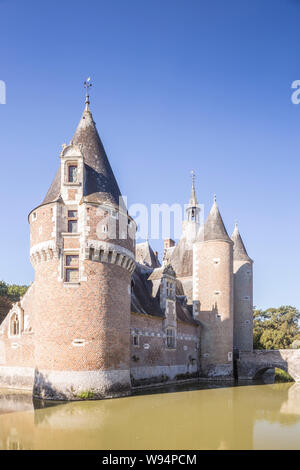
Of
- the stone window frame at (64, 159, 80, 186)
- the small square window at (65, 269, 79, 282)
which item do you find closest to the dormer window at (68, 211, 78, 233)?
the stone window frame at (64, 159, 80, 186)

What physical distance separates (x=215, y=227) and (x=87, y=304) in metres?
16.8

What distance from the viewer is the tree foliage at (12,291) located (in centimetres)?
4533

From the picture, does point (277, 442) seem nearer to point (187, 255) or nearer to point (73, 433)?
point (73, 433)

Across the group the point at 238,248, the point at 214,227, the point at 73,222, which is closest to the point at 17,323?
the point at 73,222

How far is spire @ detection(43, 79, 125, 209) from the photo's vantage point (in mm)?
22422

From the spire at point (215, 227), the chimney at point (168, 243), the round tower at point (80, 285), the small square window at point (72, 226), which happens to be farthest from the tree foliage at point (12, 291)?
the small square window at point (72, 226)

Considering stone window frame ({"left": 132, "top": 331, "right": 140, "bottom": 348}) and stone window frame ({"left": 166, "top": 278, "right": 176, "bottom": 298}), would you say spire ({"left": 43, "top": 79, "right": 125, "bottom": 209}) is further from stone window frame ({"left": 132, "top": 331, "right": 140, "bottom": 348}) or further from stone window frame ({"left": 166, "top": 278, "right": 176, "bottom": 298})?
stone window frame ({"left": 166, "top": 278, "right": 176, "bottom": 298})

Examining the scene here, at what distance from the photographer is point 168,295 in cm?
2981

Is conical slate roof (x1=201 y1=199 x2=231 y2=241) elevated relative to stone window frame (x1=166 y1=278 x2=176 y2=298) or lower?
elevated

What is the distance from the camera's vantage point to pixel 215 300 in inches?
1316

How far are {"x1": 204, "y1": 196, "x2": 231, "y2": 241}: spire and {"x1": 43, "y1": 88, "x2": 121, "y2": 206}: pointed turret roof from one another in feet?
41.0

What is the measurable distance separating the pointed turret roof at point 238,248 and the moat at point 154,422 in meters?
16.4

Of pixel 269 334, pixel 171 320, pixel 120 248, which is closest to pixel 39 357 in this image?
pixel 120 248

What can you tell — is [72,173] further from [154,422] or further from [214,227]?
[214,227]
